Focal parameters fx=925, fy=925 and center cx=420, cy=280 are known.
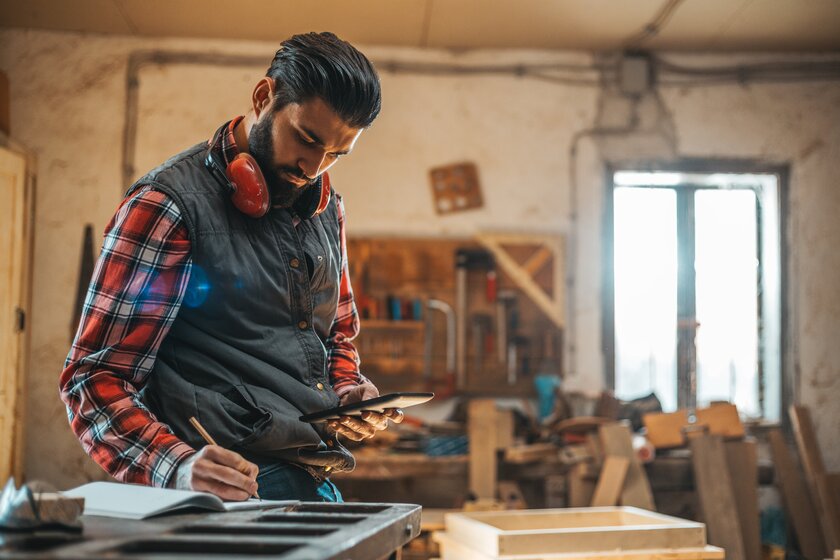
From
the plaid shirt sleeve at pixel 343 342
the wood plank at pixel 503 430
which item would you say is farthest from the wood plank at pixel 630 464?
the plaid shirt sleeve at pixel 343 342

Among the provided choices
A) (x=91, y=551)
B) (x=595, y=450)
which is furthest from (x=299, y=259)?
(x=595, y=450)

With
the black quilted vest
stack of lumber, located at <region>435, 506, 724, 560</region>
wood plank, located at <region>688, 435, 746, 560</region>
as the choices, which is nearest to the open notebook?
the black quilted vest

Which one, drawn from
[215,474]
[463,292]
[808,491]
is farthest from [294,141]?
[808,491]

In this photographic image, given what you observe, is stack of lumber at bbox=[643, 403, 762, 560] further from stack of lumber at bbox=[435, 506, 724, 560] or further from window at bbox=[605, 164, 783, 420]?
stack of lumber at bbox=[435, 506, 724, 560]

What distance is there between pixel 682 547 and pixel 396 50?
3.57 metres

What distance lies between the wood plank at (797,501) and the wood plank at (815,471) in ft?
0.19

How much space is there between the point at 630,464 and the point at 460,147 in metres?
2.22

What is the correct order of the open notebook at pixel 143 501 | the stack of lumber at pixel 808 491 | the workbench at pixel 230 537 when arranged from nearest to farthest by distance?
the workbench at pixel 230 537
the open notebook at pixel 143 501
the stack of lumber at pixel 808 491

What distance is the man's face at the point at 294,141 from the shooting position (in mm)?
1642

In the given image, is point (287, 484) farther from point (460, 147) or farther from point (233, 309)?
point (460, 147)

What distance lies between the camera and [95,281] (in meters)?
1.51

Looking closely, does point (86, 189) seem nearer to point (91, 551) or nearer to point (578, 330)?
point (578, 330)

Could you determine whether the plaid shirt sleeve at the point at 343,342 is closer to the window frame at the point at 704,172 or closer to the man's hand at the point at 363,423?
the man's hand at the point at 363,423

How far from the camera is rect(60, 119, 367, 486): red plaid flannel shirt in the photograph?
1454 millimetres
